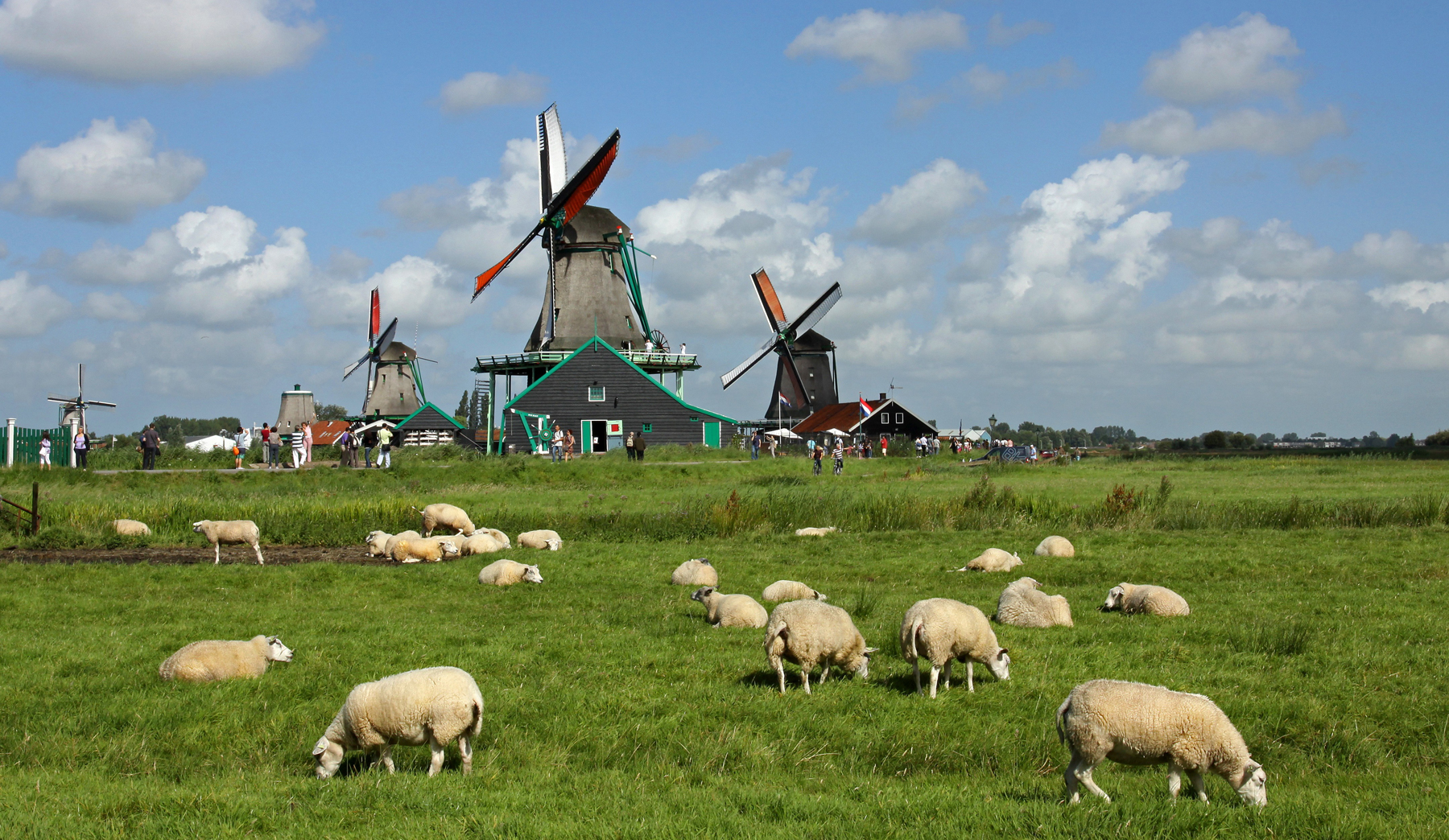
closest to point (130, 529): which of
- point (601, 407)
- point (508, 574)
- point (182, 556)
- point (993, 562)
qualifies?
point (182, 556)

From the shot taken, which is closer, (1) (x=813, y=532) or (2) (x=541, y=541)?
(2) (x=541, y=541)

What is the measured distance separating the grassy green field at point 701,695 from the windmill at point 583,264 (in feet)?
139

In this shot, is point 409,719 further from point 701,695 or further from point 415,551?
point 415,551

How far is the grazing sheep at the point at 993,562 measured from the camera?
17688 mm

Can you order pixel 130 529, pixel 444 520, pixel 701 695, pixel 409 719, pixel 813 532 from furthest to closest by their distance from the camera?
1. pixel 444 520
2. pixel 813 532
3. pixel 130 529
4. pixel 701 695
5. pixel 409 719

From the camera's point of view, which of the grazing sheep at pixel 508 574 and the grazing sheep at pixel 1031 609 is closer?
the grazing sheep at pixel 1031 609

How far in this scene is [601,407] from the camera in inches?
2290

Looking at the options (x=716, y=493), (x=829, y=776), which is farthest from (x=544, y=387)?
(x=829, y=776)

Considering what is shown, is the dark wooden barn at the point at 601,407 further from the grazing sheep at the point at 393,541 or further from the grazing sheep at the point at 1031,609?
the grazing sheep at the point at 1031,609

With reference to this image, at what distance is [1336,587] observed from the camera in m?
15.4

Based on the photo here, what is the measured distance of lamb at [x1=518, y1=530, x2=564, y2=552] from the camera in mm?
20734

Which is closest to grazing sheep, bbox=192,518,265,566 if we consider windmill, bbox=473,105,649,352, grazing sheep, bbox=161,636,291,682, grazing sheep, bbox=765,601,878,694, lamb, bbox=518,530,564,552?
lamb, bbox=518,530,564,552

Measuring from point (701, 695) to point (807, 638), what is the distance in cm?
108

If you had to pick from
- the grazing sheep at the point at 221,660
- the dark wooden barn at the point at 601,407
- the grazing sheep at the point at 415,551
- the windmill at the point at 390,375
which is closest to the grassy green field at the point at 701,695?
the grazing sheep at the point at 221,660
